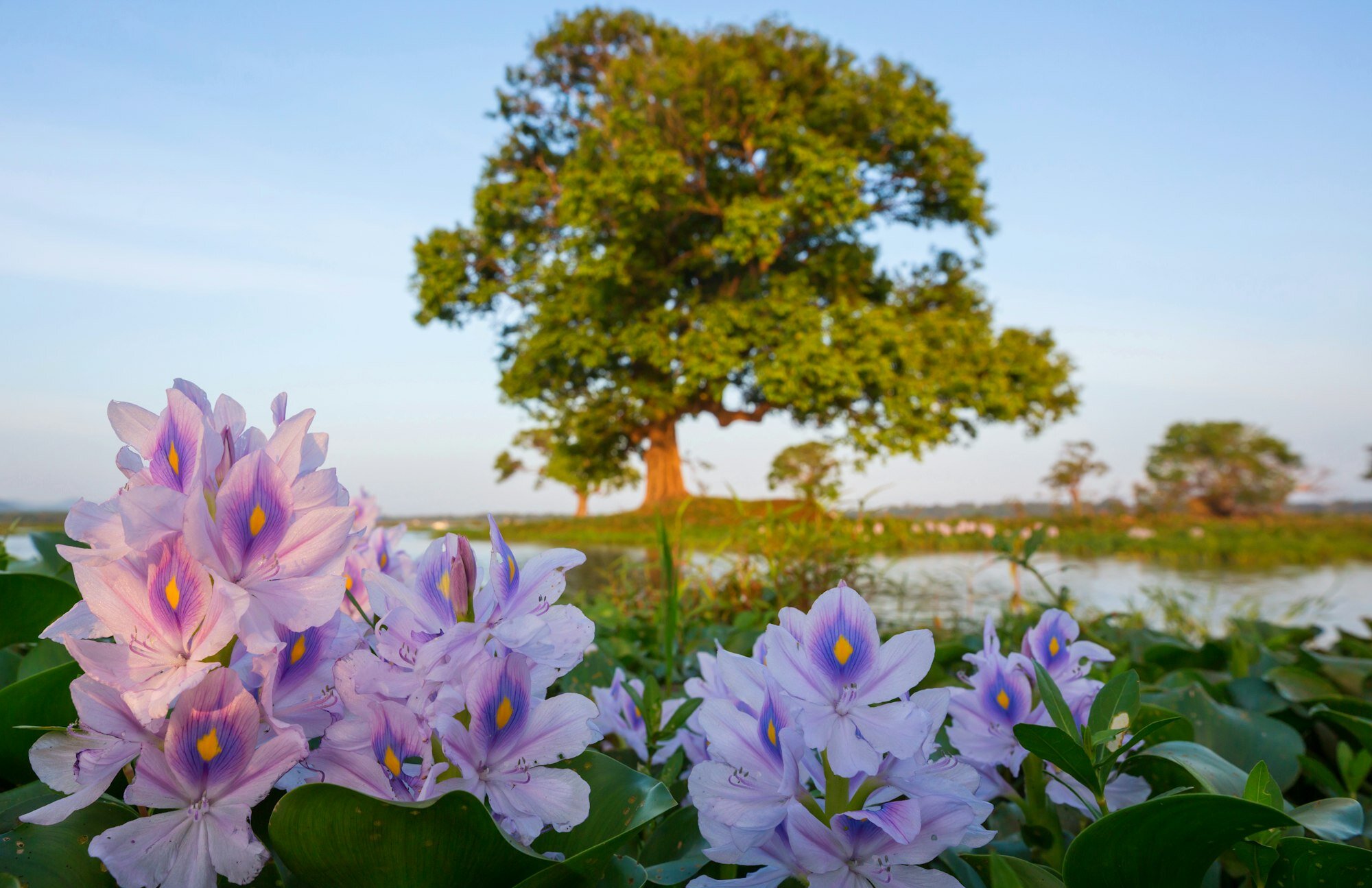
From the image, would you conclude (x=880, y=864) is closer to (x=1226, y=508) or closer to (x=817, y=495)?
(x=817, y=495)

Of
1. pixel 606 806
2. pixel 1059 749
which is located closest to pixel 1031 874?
pixel 1059 749

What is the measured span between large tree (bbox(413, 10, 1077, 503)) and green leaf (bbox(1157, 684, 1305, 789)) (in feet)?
35.2

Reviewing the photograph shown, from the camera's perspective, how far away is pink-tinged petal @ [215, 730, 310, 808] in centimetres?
47

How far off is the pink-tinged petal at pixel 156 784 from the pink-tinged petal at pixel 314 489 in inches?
6.5

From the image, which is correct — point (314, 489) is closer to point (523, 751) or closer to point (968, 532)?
point (523, 751)

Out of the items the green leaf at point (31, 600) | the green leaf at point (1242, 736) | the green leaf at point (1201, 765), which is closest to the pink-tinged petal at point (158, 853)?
the green leaf at point (31, 600)

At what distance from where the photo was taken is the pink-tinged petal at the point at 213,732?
461mm

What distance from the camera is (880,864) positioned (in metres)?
0.53

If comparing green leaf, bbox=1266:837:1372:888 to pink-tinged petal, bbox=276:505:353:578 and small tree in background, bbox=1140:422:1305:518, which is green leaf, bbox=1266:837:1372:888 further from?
small tree in background, bbox=1140:422:1305:518

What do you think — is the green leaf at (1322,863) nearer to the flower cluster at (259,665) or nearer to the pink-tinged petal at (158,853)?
the flower cluster at (259,665)

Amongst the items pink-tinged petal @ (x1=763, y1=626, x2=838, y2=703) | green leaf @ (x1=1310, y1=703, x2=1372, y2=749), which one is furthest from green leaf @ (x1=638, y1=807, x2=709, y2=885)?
green leaf @ (x1=1310, y1=703, x2=1372, y2=749)

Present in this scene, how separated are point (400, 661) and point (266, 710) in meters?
0.08

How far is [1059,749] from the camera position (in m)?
0.56

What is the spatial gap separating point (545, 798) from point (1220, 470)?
30176 millimetres
